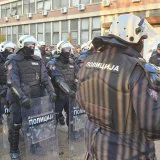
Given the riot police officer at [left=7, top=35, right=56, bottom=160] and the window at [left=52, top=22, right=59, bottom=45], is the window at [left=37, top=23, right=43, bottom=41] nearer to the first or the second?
the window at [left=52, top=22, right=59, bottom=45]

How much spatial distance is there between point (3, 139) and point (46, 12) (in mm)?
31438

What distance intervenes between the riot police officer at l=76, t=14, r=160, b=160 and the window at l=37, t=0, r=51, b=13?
3518 centimetres

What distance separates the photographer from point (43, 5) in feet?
125

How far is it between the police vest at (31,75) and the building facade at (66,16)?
16.4m

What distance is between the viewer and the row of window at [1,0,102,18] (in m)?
33.6

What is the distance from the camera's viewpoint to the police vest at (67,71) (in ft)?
21.6

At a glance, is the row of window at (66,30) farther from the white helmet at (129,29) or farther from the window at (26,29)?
the white helmet at (129,29)

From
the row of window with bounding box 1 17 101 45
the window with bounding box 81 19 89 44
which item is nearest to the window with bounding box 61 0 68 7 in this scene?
the row of window with bounding box 1 17 101 45

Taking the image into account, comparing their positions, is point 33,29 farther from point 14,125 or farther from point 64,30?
point 14,125

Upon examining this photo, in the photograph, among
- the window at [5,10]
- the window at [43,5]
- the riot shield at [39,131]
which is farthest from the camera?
the window at [5,10]

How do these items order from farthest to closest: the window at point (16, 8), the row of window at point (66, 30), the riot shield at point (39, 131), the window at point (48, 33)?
1. the window at point (16, 8)
2. the window at point (48, 33)
3. the row of window at point (66, 30)
4. the riot shield at point (39, 131)

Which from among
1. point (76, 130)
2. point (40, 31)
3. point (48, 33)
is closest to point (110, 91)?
point (76, 130)

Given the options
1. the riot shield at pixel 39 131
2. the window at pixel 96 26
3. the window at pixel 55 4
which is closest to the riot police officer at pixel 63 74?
the riot shield at pixel 39 131

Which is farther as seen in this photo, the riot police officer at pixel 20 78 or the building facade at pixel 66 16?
the building facade at pixel 66 16
